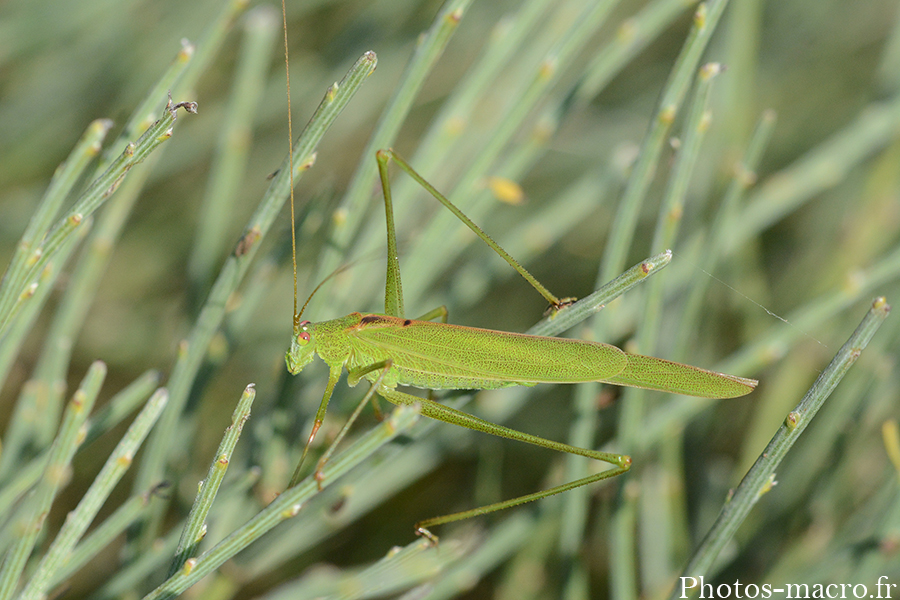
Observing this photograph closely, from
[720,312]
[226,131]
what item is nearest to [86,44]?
[226,131]

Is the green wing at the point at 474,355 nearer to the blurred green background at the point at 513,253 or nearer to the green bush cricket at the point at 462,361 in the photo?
the green bush cricket at the point at 462,361

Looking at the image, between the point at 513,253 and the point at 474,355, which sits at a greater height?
the point at 513,253

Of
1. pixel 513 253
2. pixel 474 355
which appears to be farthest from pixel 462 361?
pixel 513 253

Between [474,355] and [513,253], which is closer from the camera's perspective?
[474,355]

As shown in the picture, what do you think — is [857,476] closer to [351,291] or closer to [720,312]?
[720,312]

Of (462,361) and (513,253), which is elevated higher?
(513,253)

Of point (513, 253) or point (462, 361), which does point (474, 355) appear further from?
point (513, 253)

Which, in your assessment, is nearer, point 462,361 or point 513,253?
point 462,361
